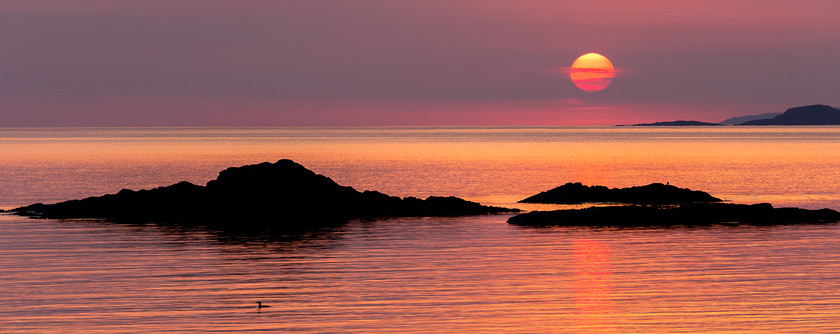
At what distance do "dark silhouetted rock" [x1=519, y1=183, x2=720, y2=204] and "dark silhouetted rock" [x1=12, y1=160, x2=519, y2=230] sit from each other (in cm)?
817

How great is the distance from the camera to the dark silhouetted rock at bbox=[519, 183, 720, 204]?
70.6 m

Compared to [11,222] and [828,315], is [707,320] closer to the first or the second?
[828,315]

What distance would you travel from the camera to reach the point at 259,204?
204 ft

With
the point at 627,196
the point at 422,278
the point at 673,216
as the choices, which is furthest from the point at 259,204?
the point at 422,278

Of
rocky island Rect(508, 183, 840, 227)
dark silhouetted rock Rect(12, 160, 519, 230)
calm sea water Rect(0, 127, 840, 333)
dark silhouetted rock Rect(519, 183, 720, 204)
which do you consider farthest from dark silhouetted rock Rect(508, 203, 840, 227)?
dark silhouetted rock Rect(519, 183, 720, 204)

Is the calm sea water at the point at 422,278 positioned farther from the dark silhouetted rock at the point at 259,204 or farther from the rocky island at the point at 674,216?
the dark silhouetted rock at the point at 259,204

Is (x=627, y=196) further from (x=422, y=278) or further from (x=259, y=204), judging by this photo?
(x=422, y=278)

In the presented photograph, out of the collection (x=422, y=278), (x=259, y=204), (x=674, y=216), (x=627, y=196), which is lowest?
(x=422, y=278)

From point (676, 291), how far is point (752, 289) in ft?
7.89

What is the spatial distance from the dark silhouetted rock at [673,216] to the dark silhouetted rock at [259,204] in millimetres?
8017

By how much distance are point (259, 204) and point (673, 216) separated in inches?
924

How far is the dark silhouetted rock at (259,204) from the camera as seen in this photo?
60.6m

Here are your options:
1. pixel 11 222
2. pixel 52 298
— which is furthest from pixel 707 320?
pixel 11 222

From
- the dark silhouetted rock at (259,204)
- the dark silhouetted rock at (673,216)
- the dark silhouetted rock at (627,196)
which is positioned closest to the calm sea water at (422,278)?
the dark silhouetted rock at (673,216)
